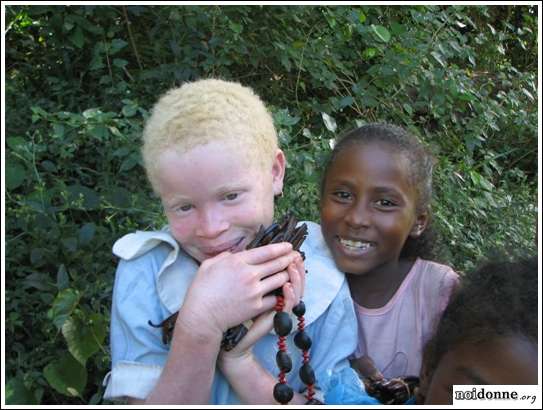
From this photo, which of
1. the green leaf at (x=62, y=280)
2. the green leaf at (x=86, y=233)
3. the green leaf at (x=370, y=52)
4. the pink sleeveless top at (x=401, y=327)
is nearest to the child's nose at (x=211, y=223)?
the pink sleeveless top at (x=401, y=327)

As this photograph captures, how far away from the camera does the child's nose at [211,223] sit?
1.54m

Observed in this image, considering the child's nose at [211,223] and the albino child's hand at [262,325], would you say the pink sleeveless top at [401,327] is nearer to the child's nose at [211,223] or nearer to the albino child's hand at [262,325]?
the albino child's hand at [262,325]

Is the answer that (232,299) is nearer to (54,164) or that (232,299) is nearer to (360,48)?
(54,164)

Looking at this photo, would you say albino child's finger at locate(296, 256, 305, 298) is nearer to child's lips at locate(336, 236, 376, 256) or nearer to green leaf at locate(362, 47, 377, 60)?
child's lips at locate(336, 236, 376, 256)

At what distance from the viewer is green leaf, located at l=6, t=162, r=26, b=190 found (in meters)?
2.56

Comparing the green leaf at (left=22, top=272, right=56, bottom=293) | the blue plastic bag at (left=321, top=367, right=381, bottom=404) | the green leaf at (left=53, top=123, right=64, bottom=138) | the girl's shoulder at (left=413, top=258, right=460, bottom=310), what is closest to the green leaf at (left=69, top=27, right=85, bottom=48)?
the green leaf at (left=53, top=123, right=64, bottom=138)

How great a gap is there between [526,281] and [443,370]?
27 cm

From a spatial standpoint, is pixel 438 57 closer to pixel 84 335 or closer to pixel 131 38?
pixel 131 38

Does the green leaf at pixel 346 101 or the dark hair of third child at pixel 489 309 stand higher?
the green leaf at pixel 346 101

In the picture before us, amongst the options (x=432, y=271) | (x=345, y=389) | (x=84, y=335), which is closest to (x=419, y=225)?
(x=432, y=271)

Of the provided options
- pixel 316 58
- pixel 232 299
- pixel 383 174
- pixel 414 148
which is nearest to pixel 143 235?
pixel 232 299

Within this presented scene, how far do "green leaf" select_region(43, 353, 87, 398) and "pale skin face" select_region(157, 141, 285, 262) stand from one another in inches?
35.7

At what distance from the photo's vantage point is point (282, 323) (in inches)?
60.2

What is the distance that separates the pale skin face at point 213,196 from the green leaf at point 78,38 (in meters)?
1.72
